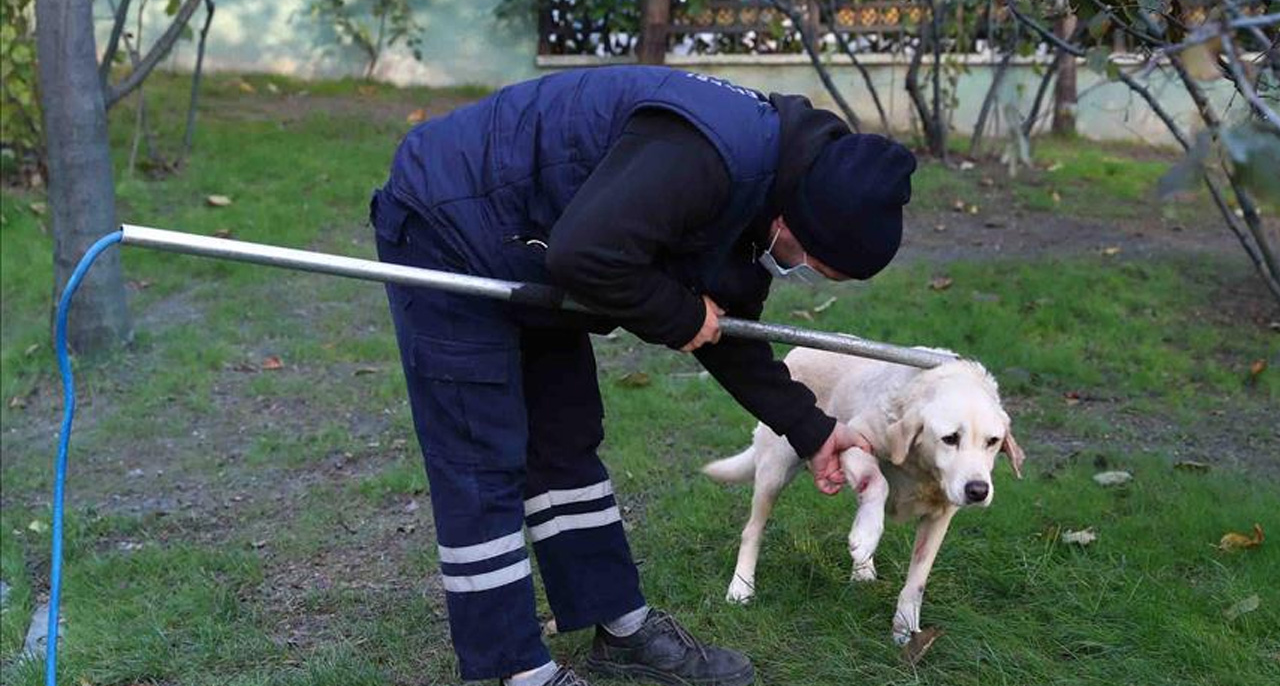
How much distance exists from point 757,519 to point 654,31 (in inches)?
326

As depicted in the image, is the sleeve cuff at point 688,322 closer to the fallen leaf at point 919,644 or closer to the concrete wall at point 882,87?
the fallen leaf at point 919,644

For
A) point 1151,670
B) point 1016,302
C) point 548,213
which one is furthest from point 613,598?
point 1016,302

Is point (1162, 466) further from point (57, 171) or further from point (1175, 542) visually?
point (57, 171)

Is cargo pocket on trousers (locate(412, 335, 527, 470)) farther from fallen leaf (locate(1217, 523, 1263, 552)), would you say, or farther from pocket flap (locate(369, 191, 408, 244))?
fallen leaf (locate(1217, 523, 1263, 552))

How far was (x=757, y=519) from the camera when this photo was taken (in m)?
4.06

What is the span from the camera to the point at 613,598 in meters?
3.60

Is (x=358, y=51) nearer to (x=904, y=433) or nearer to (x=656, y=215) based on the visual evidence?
(x=904, y=433)

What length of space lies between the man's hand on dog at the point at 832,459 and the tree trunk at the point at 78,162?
14.1 feet

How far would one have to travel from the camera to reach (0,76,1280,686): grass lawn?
3836 millimetres

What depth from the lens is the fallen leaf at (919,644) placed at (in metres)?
3.66

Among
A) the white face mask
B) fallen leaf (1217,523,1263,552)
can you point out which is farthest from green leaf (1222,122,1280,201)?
fallen leaf (1217,523,1263,552)

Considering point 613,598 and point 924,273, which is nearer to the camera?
point 613,598

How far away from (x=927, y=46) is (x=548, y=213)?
7899mm

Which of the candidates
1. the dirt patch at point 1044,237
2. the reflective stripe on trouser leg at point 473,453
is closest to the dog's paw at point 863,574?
the reflective stripe on trouser leg at point 473,453
